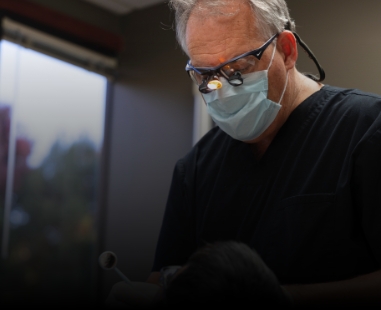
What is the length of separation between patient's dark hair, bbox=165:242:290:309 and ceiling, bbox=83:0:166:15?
280 centimetres

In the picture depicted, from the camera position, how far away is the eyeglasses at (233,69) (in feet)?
4.31

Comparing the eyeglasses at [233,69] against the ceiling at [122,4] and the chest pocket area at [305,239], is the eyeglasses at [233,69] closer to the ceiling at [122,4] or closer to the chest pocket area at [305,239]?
the chest pocket area at [305,239]

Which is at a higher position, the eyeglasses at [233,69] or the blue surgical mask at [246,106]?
the eyeglasses at [233,69]

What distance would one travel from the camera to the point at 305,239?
117cm

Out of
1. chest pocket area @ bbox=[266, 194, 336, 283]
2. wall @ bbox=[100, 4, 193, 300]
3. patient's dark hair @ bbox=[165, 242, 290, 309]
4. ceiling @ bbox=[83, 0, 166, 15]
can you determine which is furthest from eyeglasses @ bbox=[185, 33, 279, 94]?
ceiling @ bbox=[83, 0, 166, 15]

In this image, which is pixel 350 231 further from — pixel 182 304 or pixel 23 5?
pixel 23 5

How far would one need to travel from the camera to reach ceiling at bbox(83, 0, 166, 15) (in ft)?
11.5

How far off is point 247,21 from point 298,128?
318 mm

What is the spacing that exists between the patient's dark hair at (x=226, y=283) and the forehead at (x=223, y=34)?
0.57 metres

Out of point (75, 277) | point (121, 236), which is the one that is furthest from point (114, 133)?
point (75, 277)

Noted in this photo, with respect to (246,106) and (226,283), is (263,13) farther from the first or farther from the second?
(226,283)

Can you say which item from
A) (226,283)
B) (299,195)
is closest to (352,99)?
(299,195)

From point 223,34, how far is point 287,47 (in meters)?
0.20

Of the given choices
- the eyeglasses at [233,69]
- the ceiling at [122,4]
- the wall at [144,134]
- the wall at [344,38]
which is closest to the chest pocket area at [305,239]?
the eyeglasses at [233,69]
